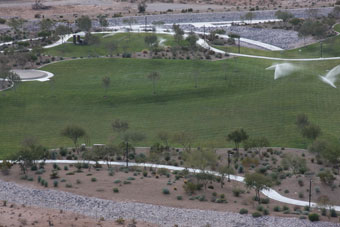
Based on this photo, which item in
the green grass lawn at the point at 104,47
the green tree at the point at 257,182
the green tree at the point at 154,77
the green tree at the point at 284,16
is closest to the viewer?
the green tree at the point at 257,182

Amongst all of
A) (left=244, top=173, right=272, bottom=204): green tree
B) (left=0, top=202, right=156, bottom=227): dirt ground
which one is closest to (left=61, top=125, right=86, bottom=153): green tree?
(left=0, top=202, right=156, bottom=227): dirt ground

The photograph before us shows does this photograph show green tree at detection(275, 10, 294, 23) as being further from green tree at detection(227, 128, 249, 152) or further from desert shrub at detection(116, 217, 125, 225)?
desert shrub at detection(116, 217, 125, 225)

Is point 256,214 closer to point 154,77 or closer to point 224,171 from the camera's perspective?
point 224,171

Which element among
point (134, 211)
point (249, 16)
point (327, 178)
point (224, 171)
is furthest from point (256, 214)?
point (249, 16)

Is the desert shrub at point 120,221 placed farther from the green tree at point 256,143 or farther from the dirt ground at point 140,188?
the green tree at point 256,143

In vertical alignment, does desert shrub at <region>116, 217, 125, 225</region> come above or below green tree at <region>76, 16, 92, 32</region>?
below

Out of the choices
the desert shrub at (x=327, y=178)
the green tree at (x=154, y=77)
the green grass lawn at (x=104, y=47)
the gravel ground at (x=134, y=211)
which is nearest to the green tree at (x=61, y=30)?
the green grass lawn at (x=104, y=47)

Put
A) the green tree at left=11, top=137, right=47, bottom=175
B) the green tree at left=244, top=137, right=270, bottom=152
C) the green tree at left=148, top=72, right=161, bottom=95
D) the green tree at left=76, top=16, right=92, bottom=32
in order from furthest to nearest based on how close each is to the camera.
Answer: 1. the green tree at left=76, top=16, right=92, bottom=32
2. the green tree at left=148, top=72, right=161, bottom=95
3. the green tree at left=244, top=137, right=270, bottom=152
4. the green tree at left=11, top=137, right=47, bottom=175
